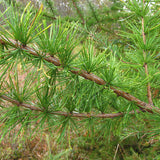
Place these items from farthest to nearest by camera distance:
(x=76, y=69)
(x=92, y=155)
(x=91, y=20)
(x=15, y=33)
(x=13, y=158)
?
(x=13, y=158) → (x=92, y=155) → (x=91, y=20) → (x=76, y=69) → (x=15, y=33)

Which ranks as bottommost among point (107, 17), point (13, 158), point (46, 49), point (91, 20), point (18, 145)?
point (13, 158)

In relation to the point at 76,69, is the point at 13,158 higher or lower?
lower

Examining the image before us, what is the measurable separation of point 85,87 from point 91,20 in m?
1.18

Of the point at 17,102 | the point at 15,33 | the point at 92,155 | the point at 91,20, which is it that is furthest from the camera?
the point at 92,155

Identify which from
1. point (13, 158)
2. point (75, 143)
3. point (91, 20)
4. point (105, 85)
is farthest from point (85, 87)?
point (13, 158)

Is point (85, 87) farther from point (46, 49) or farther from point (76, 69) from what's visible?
point (46, 49)

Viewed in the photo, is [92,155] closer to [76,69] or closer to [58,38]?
[76,69]

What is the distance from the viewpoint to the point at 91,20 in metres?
1.60

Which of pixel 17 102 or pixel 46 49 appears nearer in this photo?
pixel 46 49

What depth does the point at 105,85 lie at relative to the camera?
62cm

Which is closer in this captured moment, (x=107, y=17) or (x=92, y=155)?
(x=107, y=17)

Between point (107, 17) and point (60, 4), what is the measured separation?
1.77 ft

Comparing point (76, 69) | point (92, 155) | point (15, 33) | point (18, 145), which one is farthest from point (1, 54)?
point (18, 145)

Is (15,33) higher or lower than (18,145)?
higher
